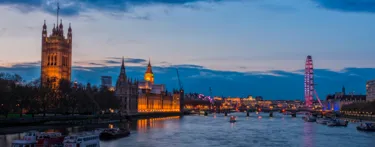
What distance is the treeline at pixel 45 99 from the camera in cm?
7025

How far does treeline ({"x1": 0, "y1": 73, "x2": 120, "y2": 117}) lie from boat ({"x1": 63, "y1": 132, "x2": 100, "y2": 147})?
24756 mm

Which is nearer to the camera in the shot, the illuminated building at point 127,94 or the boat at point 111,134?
the boat at point 111,134

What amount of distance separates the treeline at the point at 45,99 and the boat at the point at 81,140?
2476cm

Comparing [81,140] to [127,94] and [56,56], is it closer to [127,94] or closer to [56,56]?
[127,94]

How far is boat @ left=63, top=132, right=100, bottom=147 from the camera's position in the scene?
41.9 metres

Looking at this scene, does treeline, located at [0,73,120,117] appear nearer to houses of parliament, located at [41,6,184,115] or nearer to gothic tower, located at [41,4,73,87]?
houses of parliament, located at [41,6,184,115]

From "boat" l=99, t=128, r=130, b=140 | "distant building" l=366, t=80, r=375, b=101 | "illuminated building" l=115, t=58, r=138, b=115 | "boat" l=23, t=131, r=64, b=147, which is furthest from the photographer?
"distant building" l=366, t=80, r=375, b=101

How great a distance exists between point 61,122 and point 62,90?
69.6ft

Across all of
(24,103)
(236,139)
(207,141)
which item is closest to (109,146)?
(207,141)

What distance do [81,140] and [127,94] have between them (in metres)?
108

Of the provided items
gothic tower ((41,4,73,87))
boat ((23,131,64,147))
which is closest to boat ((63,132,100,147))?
boat ((23,131,64,147))

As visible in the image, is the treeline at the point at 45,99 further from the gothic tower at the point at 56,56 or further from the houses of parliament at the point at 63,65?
the gothic tower at the point at 56,56

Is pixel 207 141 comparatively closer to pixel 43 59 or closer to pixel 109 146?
pixel 109 146

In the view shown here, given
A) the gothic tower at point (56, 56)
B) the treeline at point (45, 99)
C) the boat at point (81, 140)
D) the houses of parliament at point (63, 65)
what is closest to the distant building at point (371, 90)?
the houses of parliament at point (63, 65)
